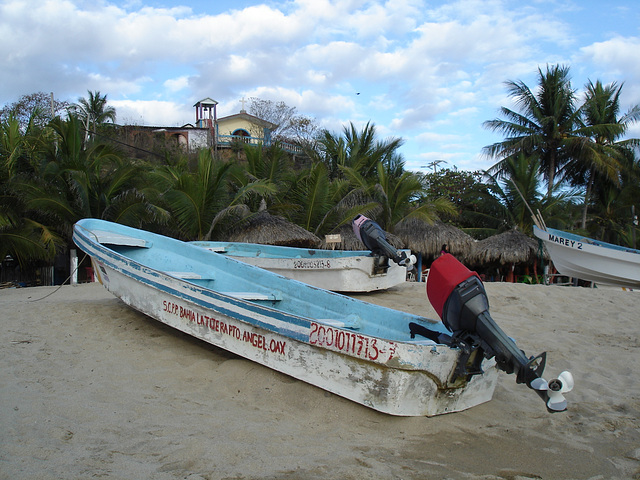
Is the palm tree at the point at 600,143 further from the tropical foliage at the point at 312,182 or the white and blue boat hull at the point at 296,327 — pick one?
the white and blue boat hull at the point at 296,327

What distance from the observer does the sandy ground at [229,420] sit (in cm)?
293

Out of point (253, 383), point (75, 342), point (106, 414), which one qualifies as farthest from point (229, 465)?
point (75, 342)

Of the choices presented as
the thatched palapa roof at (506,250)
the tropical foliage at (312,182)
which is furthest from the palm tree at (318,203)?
the thatched palapa roof at (506,250)

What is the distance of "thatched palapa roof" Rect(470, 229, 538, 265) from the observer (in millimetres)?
16781

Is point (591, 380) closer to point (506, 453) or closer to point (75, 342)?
point (506, 453)

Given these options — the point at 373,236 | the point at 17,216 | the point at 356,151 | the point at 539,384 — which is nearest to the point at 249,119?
the point at 356,151

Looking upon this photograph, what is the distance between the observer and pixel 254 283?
5.97 m

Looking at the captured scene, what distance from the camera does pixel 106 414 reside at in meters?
3.55

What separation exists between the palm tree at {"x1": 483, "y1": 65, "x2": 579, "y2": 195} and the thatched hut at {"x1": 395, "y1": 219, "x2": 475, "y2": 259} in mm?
8363

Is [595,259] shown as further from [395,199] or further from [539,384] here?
[539,384]

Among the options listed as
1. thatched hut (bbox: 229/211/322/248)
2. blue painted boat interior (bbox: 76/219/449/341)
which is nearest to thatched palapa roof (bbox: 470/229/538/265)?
thatched hut (bbox: 229/211/322/248)

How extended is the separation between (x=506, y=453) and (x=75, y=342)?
4.15 m

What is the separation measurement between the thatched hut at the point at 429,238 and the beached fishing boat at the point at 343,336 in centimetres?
1117

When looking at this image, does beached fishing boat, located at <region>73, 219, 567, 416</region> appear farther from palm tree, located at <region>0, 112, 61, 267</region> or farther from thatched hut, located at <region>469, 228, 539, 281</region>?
thatched hut, located at <region>469, 228, 539, 281</region>
